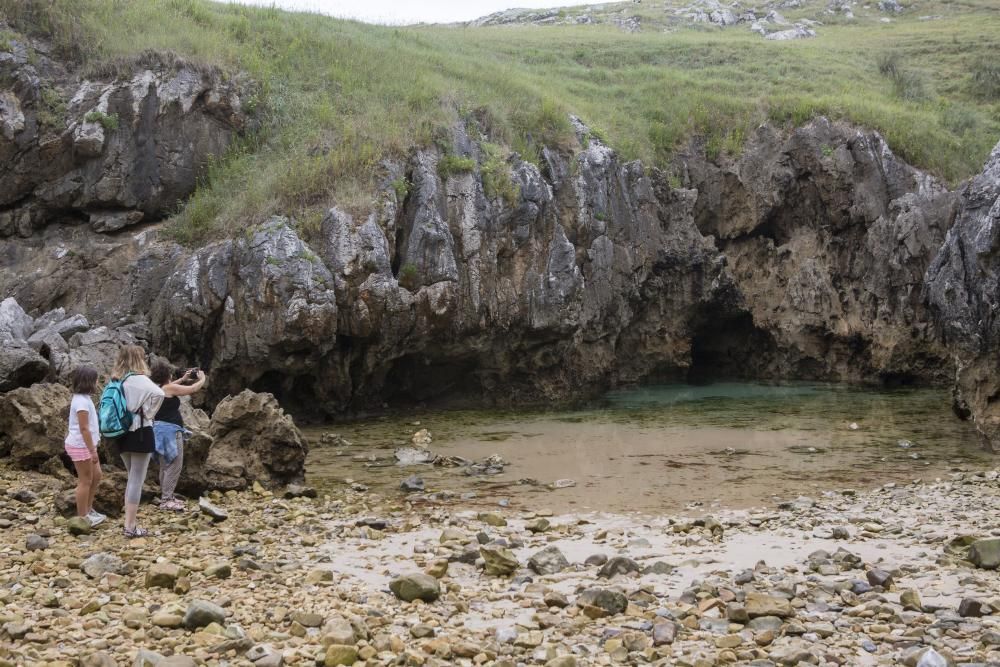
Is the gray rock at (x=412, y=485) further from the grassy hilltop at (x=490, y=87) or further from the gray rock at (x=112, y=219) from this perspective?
the gray rock at (x=112, y=219)

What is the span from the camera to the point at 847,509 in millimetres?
10000

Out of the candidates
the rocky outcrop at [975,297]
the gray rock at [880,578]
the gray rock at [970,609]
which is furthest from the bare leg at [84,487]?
the rocky outcrop at [975,297]

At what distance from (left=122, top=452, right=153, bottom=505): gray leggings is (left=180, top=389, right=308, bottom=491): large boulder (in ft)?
7.70

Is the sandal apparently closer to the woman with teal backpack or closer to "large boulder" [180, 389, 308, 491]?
the woman with teal backpack

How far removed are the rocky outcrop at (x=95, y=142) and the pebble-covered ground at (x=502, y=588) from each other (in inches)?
508

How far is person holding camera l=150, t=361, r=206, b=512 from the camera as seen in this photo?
9383 mm

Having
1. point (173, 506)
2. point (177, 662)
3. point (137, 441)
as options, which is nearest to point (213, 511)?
point (173, 506)

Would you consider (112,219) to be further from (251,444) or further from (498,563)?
(498,563)

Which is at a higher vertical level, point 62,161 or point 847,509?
point 62,161

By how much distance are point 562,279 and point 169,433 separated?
14954 mm

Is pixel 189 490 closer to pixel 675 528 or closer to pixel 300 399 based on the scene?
pixel 675 528

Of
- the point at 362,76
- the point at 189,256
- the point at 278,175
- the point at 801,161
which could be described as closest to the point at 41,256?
the point at 189,256

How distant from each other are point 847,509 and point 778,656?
5.36 meters

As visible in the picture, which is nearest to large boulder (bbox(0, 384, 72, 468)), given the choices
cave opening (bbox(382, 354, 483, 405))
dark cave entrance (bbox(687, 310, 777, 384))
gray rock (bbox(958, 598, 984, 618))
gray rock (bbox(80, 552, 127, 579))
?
gray rock (bbox(80, 552, 127, 579))
